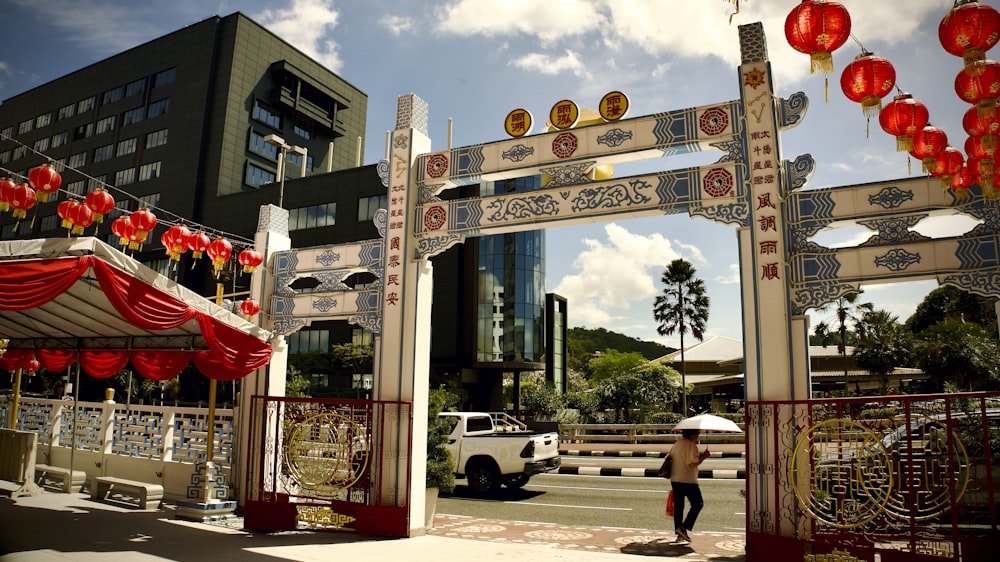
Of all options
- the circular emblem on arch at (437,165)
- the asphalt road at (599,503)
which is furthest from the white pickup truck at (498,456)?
the circular emblem on arch at (437,165)

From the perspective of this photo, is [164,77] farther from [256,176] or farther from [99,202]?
[99,202]

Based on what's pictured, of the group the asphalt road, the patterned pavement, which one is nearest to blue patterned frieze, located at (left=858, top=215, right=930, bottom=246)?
the patterned pavement

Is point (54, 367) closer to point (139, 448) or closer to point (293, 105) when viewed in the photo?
point (139, 448)

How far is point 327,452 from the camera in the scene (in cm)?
782

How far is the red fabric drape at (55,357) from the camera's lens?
1077 cm

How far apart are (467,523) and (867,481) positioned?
5.34m

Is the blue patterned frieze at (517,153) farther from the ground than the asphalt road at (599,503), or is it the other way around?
the blue patterned frieze at (517,153)

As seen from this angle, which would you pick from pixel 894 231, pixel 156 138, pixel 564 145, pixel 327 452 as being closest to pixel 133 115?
pixel 156 138

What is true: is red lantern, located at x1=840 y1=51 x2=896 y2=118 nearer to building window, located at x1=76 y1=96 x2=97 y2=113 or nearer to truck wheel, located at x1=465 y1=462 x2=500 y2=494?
truck wheel, located at x1=465 y1=462 x2=500 y2=494

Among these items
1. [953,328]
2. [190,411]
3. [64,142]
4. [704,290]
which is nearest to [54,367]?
[190,411]

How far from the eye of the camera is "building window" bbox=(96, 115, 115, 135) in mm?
45969

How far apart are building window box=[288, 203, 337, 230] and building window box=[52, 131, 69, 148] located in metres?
24.9

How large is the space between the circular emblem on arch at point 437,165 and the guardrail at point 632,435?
13.6 meters

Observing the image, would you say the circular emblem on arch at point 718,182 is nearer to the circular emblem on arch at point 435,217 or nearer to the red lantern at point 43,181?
the circular emblem on arch at point 435,217
